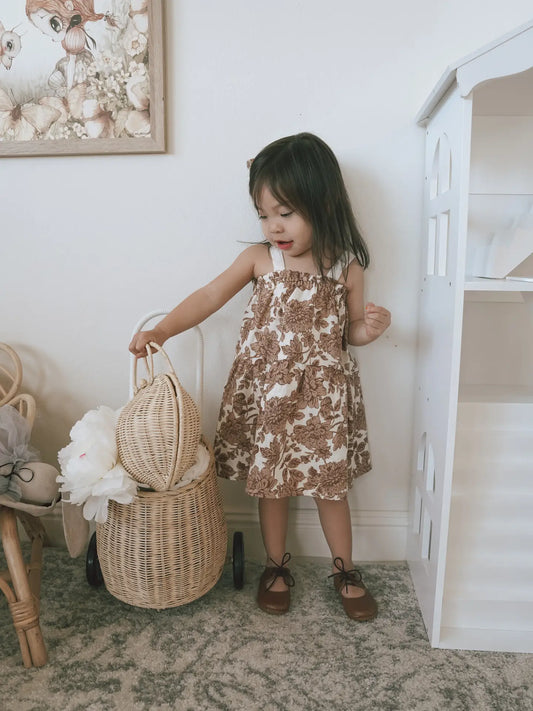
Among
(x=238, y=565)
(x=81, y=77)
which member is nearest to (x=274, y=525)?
(x=238, y=565)

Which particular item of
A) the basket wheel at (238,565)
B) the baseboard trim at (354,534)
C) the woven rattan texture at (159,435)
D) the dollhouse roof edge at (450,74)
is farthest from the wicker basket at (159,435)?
the dollhouse roof edge at (450,74)

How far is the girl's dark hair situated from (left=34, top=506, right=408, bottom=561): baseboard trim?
0.69m

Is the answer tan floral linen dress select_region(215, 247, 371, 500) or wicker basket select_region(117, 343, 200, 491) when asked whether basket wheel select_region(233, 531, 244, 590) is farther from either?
wicker basket select_region(117, 343, 200, 491)

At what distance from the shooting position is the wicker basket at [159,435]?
109 cm

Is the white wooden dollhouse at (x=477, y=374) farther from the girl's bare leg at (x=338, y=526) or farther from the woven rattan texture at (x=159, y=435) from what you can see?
the woven rattan texture at (x=159, y=435)

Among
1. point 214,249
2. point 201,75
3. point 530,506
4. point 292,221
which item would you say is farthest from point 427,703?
point 201,75

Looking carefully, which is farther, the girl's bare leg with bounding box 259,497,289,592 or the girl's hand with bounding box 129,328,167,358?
the girl's bare leg with bounding box 259,497,289,592

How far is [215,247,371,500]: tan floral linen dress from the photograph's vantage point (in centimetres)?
124

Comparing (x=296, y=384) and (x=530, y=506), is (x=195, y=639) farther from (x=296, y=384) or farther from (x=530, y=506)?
(x=530, y=506)

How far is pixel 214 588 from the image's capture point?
4.51 ft

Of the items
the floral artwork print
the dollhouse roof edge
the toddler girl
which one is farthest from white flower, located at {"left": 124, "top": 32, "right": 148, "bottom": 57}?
the dollhouse roof edge

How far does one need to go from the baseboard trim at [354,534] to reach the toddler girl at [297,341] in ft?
0.49

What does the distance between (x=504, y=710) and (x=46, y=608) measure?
0.98 metres

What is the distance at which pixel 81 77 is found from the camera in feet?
4.43
